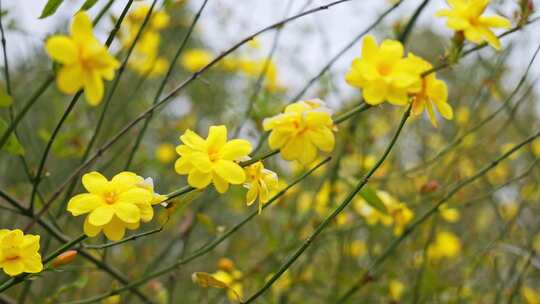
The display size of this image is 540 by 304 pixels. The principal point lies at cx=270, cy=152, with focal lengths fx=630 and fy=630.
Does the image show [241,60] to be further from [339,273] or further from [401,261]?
[339,273]

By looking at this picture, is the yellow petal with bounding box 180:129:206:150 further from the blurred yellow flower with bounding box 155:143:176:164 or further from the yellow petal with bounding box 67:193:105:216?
the blurred yellow flower with bounding box 155:143:176:164

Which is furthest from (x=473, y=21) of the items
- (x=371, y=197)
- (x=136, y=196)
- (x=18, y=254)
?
(x=18, y=254)

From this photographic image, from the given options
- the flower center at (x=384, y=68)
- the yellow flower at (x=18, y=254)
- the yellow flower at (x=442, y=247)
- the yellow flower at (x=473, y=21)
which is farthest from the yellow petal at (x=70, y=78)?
the yellow flower at (x=442, y=247)

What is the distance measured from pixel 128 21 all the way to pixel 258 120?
0.60m

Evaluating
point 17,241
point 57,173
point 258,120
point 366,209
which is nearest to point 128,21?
point 258,120

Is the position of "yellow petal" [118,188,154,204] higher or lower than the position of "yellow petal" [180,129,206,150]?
Answer: lower

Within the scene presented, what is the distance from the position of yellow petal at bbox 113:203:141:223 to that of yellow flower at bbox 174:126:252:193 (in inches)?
3.5

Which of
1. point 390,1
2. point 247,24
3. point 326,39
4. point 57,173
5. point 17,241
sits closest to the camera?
point 17,241

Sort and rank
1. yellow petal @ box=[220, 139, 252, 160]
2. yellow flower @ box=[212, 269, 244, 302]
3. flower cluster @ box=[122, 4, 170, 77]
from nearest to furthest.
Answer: yellow petal @ box=[220, 139, 252, 160] < yellow flower @ box=[212, 269, 244, 302] < flower cluster @ box=[122, 4, 170, 77]

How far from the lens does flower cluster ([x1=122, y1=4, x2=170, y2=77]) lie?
78.1 inches

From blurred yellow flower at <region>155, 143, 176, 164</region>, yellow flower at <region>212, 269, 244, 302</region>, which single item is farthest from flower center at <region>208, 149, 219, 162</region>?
blurred yellow flower at <region>155, 143, 176, 164</region>

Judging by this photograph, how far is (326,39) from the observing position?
2453mm

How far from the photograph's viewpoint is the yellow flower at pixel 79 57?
0.77 meters

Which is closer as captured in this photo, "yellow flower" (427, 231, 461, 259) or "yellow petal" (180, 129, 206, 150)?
"yellow petal" (180, 129, 206, 150)
